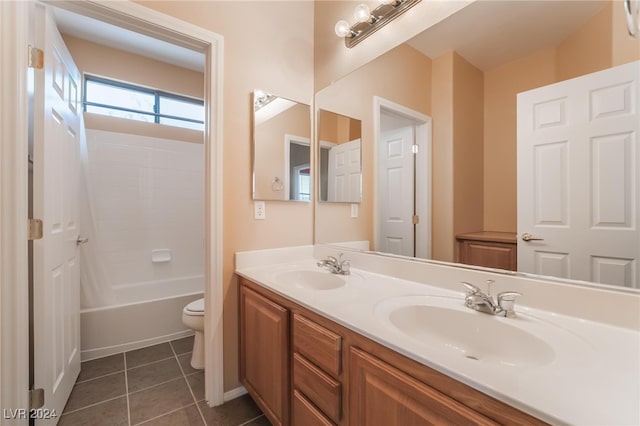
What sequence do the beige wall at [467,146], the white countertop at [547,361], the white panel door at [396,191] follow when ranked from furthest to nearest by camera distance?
the white panel door at [396,191]
the beige wall at [467,146]
the white countertop at [547,361]

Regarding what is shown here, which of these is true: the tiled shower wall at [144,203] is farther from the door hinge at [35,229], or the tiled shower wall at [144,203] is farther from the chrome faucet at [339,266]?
the chrome faucet at [339,266]

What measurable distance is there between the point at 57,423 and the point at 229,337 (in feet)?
3.01

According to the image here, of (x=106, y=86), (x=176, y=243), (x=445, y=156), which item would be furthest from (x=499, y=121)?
(x=106, y=86)

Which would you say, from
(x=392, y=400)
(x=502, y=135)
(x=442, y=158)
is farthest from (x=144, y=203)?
(x=502, y=135)

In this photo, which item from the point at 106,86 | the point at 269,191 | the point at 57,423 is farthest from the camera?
the point at 106,86

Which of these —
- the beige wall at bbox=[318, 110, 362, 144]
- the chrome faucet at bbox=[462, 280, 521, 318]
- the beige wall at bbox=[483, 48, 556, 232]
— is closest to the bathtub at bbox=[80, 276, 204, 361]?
the beige wall at bbox=[318, 110, 362, 144]

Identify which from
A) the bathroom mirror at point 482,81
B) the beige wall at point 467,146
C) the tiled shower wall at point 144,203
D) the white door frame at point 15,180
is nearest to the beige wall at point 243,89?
the white door frame at point 15,180

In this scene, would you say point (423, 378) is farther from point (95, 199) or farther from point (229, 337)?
point (95, 199)

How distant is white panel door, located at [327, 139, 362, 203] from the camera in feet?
5.59

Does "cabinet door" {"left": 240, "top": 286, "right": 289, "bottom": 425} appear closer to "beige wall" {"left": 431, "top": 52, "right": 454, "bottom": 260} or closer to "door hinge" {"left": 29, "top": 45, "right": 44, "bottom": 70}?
"beige wall" {"left": 431, "top": 52, "right": 454, "bottom": 260}

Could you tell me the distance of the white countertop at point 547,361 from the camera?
0.47 meters

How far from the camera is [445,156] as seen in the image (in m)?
1.22

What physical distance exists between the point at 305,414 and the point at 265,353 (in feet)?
1.15

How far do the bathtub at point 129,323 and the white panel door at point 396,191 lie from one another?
201cm
